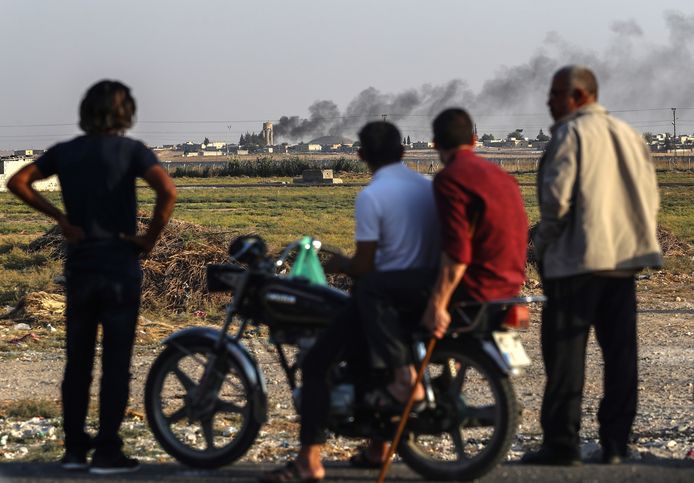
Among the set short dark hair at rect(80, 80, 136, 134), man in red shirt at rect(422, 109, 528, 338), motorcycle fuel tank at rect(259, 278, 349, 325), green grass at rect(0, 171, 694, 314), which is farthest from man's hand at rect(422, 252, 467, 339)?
green grass at rect(0, 171, 694, 314)

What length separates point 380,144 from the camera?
18.4 ft

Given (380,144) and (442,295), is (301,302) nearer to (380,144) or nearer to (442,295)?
(442,295)

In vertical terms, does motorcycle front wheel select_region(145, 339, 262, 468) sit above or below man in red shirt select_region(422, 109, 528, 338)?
below

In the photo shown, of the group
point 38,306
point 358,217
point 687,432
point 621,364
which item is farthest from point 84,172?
point 38,306

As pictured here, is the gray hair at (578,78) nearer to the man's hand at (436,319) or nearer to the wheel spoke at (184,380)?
the man's hand at (436,319)

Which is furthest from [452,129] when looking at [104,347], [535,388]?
[535,388]

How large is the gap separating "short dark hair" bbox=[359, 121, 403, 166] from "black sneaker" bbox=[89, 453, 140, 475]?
6.28 ft

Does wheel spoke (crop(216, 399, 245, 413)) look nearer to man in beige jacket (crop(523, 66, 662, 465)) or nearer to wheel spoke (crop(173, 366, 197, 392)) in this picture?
wheel spoke (crop(173, 366, 197, 392))

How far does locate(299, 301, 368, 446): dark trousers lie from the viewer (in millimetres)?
5480

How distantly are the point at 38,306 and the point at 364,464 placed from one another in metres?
10.3

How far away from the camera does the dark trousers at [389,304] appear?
5410 millimetres

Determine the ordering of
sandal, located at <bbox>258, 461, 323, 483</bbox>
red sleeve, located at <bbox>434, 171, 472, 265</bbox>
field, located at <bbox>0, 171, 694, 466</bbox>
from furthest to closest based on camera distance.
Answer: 1. field, located at <bbox>0, 171, 694, 466</bbox>
2. sandal, located at <bbox>258, 461, 323, 483</bbox>
3. red sleeve, located at <bbox>434, 171, 472, 265</bbox>

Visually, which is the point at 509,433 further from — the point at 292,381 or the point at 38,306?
the point at 38,306

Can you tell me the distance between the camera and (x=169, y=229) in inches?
768
